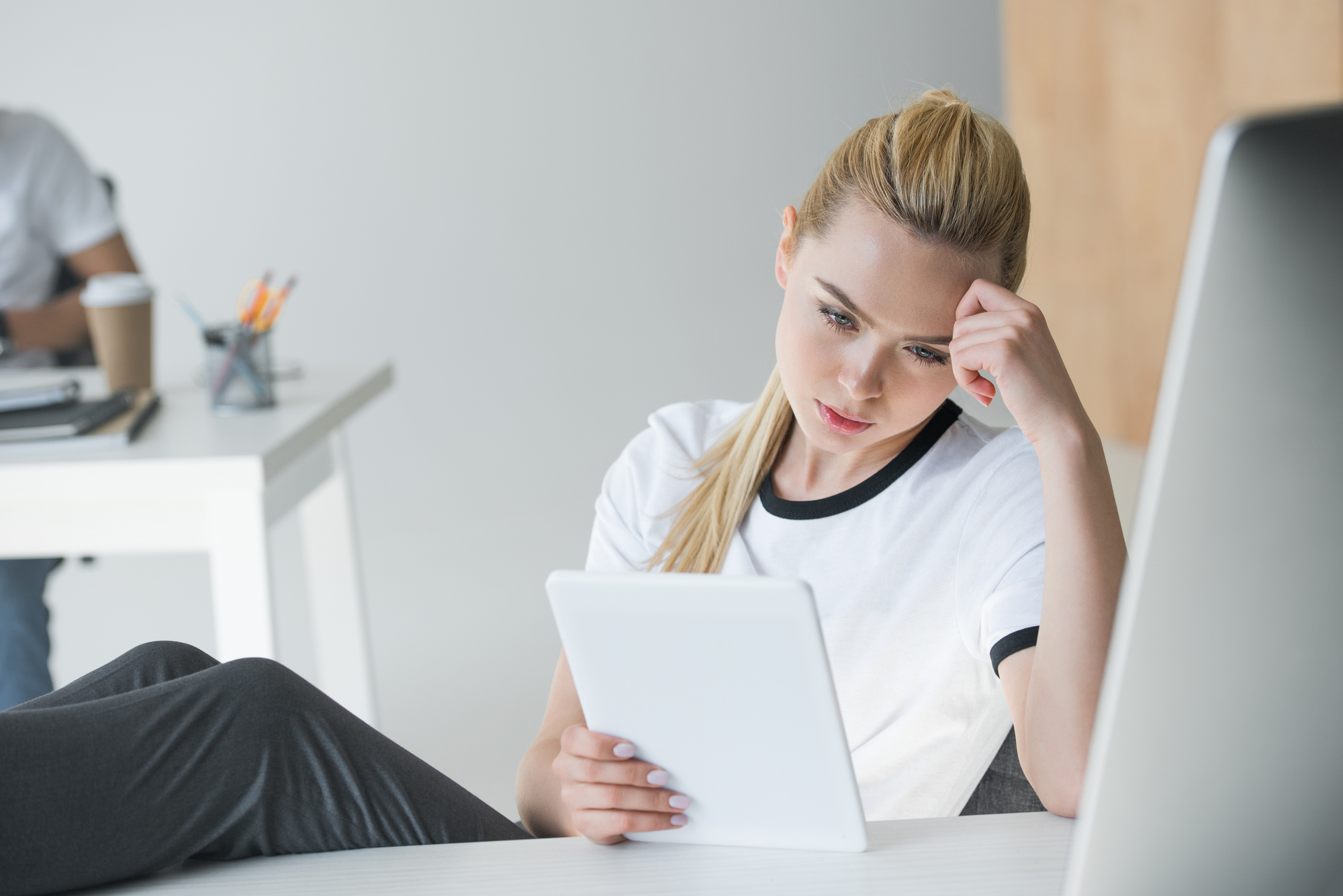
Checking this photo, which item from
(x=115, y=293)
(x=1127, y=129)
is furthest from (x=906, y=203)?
(x=1127, y=129)

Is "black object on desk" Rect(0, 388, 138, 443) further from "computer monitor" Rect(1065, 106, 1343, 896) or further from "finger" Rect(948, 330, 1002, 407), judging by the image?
"computer monitor" Rect(1065, 106, 1343, 896)

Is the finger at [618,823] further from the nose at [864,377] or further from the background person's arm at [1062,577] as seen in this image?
the nose at [864,377]

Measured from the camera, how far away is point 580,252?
4.08 metres

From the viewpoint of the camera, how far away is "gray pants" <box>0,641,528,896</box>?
2.10 ft

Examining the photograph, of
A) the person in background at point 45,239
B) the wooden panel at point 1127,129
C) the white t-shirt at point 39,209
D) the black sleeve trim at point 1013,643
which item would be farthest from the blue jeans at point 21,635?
the wooden panel at point 1127,129

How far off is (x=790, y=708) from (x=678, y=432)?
57 centimetres

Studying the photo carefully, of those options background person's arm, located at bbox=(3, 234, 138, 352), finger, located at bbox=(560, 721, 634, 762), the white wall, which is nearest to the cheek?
finger, located at bbox=(560, 721, 634, 762)

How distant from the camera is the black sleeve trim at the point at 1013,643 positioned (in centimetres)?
81

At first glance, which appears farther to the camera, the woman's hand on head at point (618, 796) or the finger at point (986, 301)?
the finger at point (986, 301)

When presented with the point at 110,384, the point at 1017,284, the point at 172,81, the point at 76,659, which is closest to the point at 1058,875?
the point at 1017,284

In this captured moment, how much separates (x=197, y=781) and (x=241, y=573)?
0.77 meters

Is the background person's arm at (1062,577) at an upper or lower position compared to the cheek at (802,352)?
lower

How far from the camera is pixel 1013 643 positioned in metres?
0.82

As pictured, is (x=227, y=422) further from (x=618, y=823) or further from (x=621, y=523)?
(x=618, y=823)
